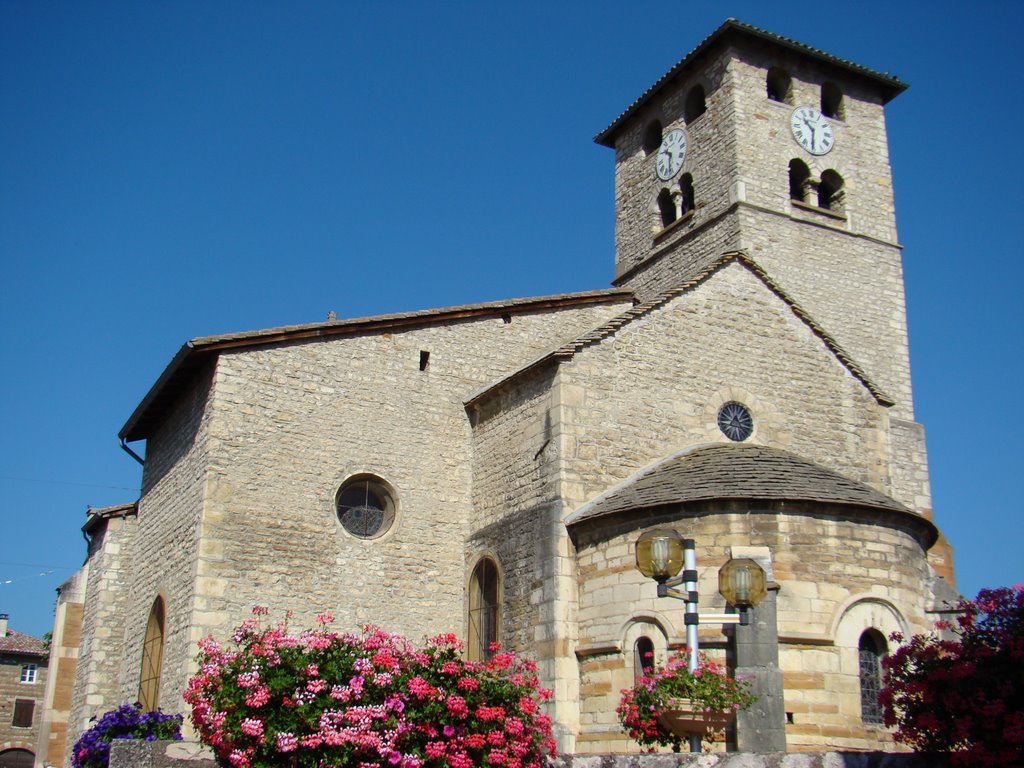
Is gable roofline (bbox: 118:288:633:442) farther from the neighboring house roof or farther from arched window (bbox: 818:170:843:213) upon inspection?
arched window (bbox: 818:170:843:213)

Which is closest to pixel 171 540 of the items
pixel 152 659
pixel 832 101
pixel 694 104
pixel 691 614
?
pixel 152 659

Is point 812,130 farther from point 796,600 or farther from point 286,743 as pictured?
point 286,743

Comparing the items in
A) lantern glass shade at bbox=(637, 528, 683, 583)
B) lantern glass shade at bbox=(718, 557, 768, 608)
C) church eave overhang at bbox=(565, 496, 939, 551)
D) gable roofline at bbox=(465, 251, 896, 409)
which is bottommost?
lantern glass shade at bbox=(718, 557, 768, 608)

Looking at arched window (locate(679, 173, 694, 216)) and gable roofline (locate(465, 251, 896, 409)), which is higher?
arched window (locate(679, 173, 694, 216))

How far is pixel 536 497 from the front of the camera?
15555mm

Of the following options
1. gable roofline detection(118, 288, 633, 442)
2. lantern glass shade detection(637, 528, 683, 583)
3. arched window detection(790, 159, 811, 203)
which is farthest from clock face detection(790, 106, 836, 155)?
lantern glass shade detection(637, 528, 683, 583)

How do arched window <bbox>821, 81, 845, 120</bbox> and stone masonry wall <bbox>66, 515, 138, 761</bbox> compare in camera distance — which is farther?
arched window <bbox>821, 81, 845, 120</bbox>

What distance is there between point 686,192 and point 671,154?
119 centimetres

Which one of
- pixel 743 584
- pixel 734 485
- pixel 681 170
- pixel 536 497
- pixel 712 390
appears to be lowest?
pixel 743 584

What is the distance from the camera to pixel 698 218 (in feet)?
79.7

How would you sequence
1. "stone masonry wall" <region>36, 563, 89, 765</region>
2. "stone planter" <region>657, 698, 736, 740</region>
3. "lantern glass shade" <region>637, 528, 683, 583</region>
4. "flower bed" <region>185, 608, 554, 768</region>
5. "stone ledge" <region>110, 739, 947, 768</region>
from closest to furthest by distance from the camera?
"stone ledge" <region>110, 739, 947, 768</region>, "flower bed" <region>185, 608, 554, 768</region>, "stone planter" <region>657, 698, 736, 740</region>, "lantern glass shade" <region>637, 528, 683, 583</region>, "stone masonry wall" <region>36, 563, 89, 765</region>

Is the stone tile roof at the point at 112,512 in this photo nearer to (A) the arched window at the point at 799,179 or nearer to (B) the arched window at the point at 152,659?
(B) the arched window at the point at 152,659

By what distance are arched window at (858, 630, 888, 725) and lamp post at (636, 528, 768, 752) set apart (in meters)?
→ 3.45

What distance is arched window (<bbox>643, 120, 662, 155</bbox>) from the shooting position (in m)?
27.4
